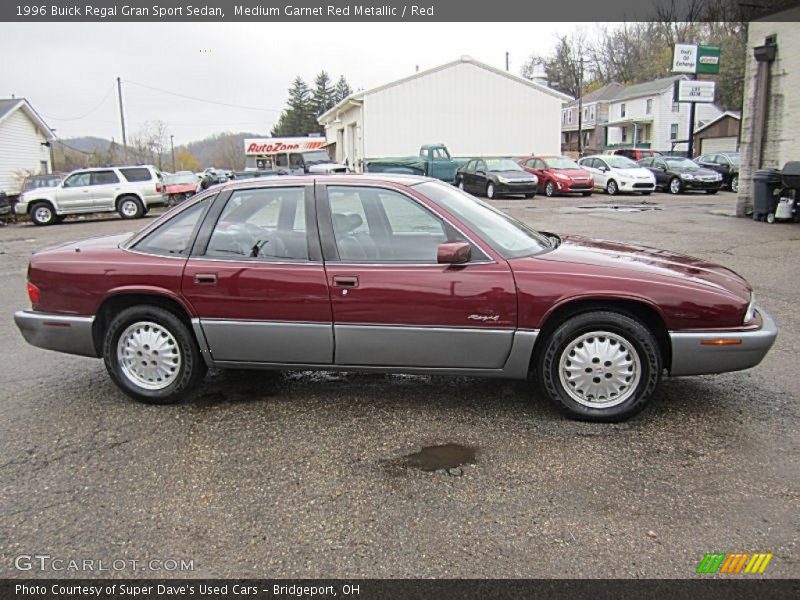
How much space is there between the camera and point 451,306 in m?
3.94

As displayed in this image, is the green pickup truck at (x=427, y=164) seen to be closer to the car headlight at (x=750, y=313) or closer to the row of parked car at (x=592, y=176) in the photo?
the row of parked car at (x=592, y=176)

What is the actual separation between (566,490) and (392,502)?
2.89ft

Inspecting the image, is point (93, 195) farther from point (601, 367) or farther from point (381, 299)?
point (601, 367)

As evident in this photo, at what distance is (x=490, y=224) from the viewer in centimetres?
438

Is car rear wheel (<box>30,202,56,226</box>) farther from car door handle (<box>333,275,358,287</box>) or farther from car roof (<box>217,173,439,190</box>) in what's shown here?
car door handle (<box>333,275,358,287</box>)

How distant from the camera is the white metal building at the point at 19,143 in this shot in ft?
101

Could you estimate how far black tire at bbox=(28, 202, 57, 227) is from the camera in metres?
20.5

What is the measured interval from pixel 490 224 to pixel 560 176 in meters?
20.8

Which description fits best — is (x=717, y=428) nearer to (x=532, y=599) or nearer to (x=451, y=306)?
(x=451, y=306)

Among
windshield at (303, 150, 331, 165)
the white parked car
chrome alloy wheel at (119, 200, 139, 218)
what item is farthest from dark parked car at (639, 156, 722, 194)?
chrome alloy wheel at (119, 200, 139, 218)

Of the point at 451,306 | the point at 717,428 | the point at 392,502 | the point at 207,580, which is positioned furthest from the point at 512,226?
the point at 207,580

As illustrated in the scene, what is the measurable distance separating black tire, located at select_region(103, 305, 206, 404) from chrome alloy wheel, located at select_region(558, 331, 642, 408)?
2.46 meters

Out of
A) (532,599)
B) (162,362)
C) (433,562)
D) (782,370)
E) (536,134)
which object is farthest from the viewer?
(536,134)

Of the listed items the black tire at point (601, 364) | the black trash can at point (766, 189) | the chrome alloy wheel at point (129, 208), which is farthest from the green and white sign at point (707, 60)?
the black tire at point (601, 364)
